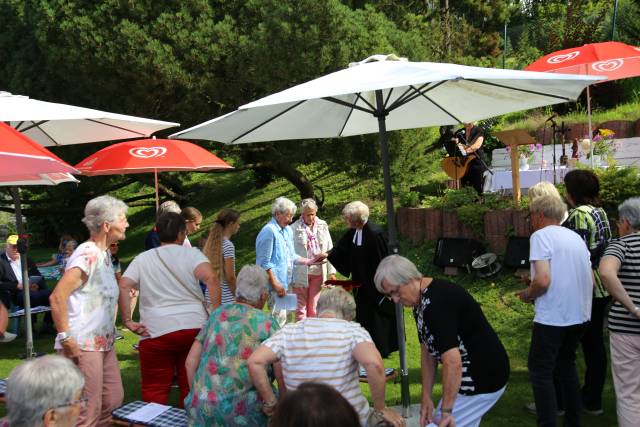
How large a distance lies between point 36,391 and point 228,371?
129cm

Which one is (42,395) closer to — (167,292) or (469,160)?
(167,292)

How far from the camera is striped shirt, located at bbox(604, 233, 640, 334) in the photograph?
3941 millimetres

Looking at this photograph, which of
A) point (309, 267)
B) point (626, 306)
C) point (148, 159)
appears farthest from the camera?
point (309, 267)

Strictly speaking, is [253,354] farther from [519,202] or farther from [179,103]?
[179,103]

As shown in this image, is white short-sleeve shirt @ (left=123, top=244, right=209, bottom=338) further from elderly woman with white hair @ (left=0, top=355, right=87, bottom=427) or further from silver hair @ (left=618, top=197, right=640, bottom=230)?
silver hair @ (left=618, top=197, right=640, bottom=230)

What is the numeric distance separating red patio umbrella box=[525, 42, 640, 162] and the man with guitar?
2107 millimetres

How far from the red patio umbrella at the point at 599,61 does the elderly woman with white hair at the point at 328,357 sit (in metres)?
5.76

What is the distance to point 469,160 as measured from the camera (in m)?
10.2

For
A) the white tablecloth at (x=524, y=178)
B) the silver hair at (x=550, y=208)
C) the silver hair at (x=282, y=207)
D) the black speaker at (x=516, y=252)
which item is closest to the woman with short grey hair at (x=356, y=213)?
the silver hair at (x=282, y=207)

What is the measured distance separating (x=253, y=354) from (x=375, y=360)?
60 centimetres

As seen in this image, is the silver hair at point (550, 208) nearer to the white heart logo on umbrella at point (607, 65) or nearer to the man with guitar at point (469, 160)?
the white heart logo on umbrella at point (607, 65)

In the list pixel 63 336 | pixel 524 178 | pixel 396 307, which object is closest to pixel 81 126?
pixel 63 336

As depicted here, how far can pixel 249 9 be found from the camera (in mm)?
12312

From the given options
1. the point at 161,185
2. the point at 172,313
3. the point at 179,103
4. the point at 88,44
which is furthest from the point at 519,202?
the point at 161,185
